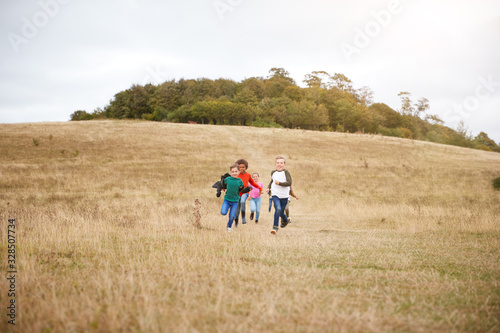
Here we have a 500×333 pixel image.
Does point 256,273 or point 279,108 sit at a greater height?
point 279,108

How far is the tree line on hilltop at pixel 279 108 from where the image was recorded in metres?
71.2

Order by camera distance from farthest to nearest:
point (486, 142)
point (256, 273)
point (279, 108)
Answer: point (486, 142), point (279, 108), point (256, 273)

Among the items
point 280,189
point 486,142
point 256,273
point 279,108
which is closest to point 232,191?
point 280,189

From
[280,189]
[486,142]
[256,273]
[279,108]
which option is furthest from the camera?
[486,142]

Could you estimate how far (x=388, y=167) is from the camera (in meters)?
33.8

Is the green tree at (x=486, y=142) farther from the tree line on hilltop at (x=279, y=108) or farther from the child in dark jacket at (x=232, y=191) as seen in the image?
the child in dark jacket at (x=232, y=191)

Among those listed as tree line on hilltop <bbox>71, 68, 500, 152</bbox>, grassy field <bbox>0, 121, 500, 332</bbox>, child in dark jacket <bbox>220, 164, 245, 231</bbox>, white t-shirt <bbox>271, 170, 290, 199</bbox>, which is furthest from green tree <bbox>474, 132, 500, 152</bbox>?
child in dark jacket <bbox>220, 164, 245, 231</bbox>

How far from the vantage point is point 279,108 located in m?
71.5

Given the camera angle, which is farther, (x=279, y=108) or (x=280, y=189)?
(x=279, y=108)

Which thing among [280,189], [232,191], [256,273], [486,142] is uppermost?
[486,142]

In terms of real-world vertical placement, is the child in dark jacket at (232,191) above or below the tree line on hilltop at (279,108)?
below

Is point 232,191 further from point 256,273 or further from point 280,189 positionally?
point 256,273

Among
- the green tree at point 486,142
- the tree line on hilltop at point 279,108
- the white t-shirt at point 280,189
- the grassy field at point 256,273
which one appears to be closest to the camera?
the grassy field at point 256,273

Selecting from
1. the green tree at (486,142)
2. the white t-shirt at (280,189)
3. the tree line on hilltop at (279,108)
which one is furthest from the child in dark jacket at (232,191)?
the green tree at (486,142)
